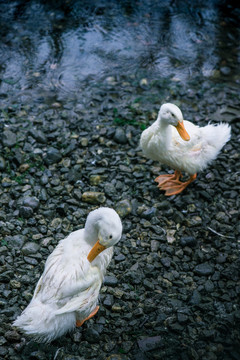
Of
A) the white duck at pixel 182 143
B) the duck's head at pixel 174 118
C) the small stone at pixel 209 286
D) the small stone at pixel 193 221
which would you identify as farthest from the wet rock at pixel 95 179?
the small stone at pixel 209 286

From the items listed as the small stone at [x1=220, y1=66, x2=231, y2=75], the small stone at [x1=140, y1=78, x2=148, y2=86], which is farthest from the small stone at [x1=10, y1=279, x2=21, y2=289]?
the small stone at [x1=220, y1=66, x2=231, y2=75]

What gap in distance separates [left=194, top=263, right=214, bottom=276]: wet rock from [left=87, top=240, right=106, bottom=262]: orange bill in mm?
1247

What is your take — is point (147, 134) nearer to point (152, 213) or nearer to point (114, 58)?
point (152, 213)

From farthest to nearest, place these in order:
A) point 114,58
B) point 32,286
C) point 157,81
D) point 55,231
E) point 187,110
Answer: point 114,58
point 157,81
point 187,110
point 55,231
point 32,286

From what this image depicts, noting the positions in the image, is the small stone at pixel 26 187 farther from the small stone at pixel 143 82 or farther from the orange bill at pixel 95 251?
the small stone at pixel 143 82

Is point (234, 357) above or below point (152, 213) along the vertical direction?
above

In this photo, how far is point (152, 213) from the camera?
15.3 ft

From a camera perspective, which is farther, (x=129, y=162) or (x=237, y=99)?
(x=237, y=99)

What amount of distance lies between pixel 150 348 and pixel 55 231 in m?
1.59

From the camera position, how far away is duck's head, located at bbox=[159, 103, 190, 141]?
448 centimetres

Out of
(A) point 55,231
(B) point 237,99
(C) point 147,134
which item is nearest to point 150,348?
(A) point 55,231

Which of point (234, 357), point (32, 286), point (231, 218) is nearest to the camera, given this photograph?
point (234, 357)

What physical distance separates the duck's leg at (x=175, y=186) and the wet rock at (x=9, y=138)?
1.98 metres

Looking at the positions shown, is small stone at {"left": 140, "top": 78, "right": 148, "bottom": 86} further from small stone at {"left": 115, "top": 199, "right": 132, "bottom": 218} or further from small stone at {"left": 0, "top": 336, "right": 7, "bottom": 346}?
small stone at {"left": 0, "top": 336, "right": 7, "bottom": 346}
